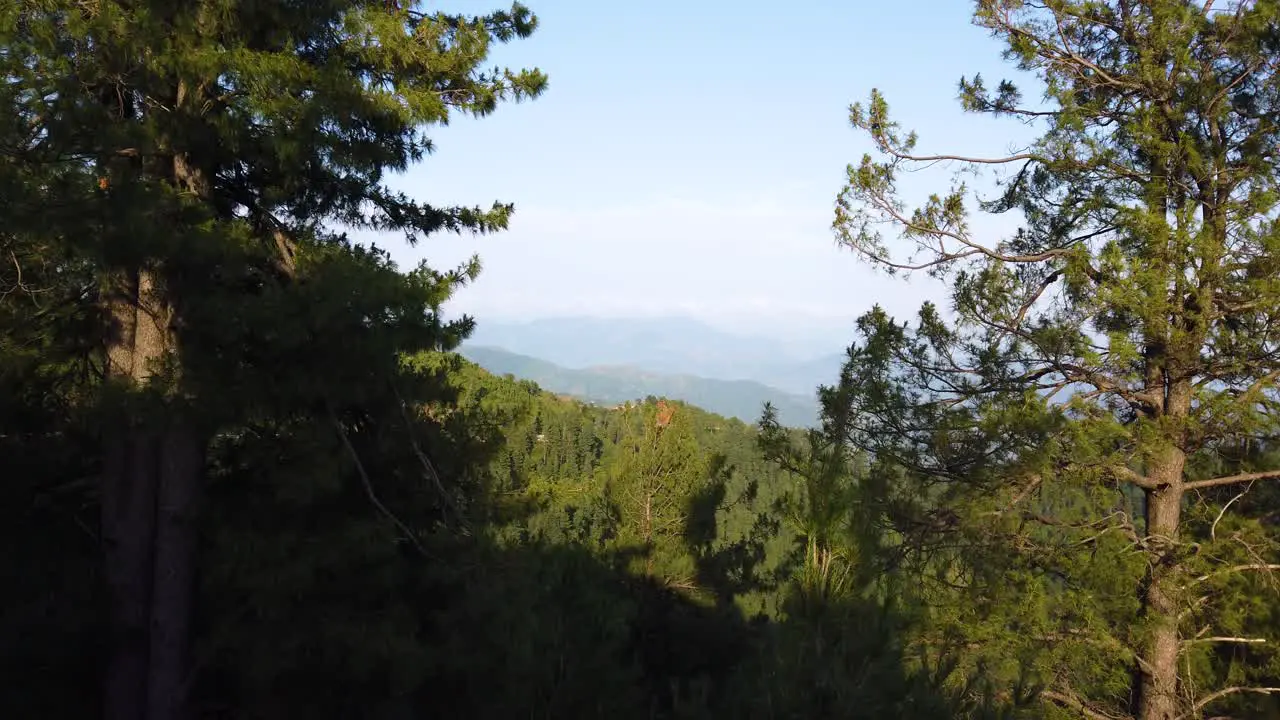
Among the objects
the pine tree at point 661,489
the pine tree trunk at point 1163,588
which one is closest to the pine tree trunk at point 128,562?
the pine tree trunk at point 1163,588

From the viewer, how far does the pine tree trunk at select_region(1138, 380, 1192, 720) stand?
23.5 feet

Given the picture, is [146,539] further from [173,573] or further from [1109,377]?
[1109,377]

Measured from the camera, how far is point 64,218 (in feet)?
17.8

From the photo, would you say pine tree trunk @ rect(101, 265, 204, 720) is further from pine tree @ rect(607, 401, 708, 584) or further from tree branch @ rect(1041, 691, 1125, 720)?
pine tree @ rect(607, 401, 708, 584)

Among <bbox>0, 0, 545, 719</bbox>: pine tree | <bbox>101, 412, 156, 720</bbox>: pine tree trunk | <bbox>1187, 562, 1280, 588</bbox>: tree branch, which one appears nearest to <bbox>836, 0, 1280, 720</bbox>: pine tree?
<bbox>1187, 562, 1280, 588</bbox>: tree branch

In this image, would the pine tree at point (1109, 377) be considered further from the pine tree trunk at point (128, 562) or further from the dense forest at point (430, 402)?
the pine tree trunk at point (128, 562)

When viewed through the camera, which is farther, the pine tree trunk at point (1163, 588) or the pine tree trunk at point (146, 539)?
the pine tree trunk at point (1163, 588)

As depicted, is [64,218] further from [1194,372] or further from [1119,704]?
[1119,704]

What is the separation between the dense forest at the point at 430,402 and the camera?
603 centimetres

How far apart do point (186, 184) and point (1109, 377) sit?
839 cm

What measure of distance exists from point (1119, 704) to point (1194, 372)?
368 centimetres

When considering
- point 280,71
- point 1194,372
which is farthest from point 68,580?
point 1194,372

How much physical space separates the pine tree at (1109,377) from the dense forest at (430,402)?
0.04 m

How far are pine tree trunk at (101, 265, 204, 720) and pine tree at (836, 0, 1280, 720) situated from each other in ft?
21.2
